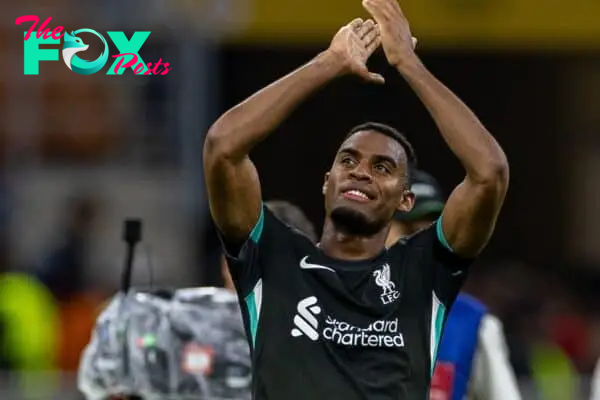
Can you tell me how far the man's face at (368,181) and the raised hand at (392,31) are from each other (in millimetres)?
281

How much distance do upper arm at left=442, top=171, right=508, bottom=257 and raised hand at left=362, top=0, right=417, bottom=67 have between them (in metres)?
0.43

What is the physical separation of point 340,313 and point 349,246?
0.27 meters

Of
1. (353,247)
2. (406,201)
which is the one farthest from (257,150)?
(353,247)

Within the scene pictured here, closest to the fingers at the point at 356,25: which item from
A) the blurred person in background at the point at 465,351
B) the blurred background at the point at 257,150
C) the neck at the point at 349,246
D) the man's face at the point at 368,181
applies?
the man's face at the point at 368,181

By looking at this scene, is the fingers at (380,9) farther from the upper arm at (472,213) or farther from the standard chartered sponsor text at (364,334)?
the standard chartered sponsor text at (364,334)

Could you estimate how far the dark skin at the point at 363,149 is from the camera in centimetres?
571

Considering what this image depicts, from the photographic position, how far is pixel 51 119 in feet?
59.1

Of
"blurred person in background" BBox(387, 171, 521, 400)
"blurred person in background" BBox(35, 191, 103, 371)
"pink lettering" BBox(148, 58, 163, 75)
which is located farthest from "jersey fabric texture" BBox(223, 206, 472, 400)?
"pink lettering" BBox(148, 58, 163, 75)

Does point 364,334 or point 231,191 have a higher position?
point 231,191

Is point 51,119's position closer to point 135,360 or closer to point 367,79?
point 135,360

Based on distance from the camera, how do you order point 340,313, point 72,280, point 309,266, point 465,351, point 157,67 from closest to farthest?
point 340,313 < point 309,266 < point 465,351 < point 72,280 < point 157,67

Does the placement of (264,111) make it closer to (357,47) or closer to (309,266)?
(357,47)

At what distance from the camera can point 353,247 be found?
19.6 feet

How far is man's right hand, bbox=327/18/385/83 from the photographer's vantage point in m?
5.71
